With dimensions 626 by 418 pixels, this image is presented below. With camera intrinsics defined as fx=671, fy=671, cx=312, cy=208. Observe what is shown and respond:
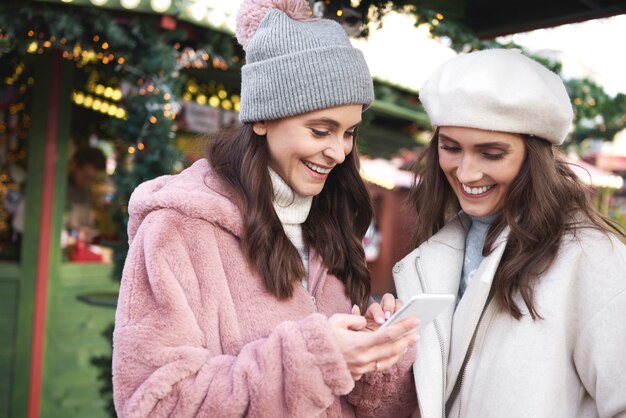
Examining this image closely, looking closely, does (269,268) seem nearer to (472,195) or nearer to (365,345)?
(365,345)

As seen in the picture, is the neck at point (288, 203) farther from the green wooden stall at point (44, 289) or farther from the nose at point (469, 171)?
the green wooden stall at point (44, 289)

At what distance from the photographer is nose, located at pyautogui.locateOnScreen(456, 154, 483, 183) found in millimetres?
1808

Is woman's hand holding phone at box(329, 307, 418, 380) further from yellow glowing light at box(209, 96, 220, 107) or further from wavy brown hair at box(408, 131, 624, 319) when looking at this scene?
yellow glowing light at box(209, 96, 220, 107)

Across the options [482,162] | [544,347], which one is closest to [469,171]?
[482,162]

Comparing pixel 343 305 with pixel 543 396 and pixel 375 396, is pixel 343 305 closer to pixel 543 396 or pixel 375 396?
pixel 375 396

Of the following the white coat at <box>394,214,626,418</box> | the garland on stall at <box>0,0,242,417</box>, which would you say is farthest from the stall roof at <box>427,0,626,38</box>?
the garland on stall at <box>0,0,242,417</box>

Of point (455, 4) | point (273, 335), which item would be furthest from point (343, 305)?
point (455, 4)

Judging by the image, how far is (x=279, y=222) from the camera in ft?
6.16

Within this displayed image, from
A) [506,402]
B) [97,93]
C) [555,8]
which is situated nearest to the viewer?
[506,402]

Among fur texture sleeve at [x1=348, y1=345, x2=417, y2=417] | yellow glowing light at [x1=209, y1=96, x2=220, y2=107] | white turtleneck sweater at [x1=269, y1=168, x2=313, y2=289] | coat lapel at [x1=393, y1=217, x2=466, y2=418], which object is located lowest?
yellow glowing light at [x1=209, y1=96, x2=220, y2=107]

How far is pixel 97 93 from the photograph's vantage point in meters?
5.32

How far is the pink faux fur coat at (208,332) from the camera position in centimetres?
155

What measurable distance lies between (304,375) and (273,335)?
0.12 m

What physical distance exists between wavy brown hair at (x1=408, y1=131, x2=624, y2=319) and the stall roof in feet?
1.52
